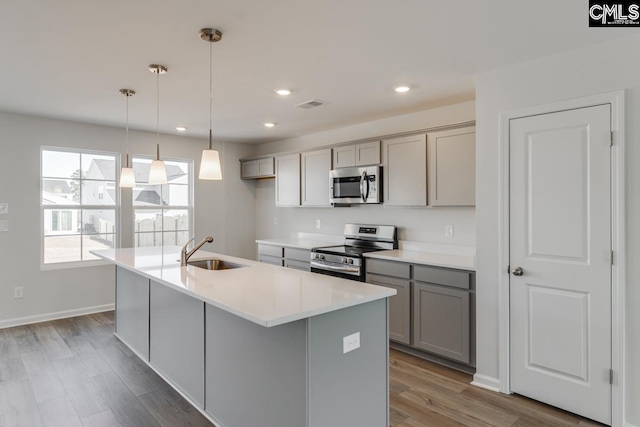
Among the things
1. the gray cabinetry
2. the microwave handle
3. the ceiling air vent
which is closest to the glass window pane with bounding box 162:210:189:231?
the ceiling air vent

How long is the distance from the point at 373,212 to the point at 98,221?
3.60 meters

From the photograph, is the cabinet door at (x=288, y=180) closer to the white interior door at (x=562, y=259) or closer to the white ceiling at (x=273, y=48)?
the white ceiling at (x=273, y=48)

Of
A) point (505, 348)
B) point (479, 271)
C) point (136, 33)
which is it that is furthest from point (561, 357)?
point (136, 33)

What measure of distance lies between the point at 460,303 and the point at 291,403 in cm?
185

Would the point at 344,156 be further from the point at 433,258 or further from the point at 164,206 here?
the point at 164,206

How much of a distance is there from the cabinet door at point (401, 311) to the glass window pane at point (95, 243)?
146 inches

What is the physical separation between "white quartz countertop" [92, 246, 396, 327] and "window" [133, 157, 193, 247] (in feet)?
7.74

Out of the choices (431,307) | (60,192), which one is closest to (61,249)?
(60,192)

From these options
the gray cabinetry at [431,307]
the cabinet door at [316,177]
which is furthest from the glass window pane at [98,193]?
the gray cabinetry at [431,307]

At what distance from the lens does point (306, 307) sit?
1.77 meters

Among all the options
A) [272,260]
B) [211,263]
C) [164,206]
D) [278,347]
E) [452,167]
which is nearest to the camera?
[278,347]

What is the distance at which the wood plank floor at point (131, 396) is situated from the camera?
8.05ft

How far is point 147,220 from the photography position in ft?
17.7

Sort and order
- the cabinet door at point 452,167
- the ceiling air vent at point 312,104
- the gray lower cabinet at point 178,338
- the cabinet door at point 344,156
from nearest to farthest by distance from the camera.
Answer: the gray lower cabinet at point 178,338 → the cabinet door at point 452,167 → the ceiling air vent at point 312,104 → the cabinet door at point 344,156
